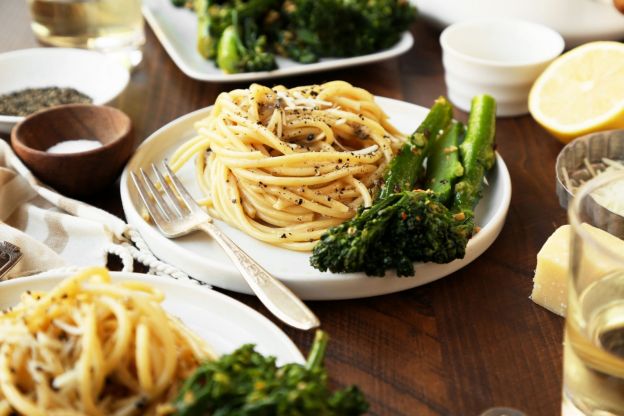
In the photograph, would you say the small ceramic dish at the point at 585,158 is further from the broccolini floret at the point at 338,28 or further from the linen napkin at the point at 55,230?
the linen napkin at the point at 55,230

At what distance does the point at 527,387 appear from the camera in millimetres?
1963

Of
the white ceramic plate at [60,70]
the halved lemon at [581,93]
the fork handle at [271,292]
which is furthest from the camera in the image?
the white ceramic plate at [60,70]

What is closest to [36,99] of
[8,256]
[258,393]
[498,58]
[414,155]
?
[8,256]

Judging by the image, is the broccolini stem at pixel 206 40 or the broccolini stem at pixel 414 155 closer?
the broccolini stem at pixel 414 155

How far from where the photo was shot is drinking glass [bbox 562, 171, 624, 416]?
Answer: 156 centimetres

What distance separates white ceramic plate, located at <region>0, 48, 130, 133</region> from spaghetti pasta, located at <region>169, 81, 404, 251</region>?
871 millimetres

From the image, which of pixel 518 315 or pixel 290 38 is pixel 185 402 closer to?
pixel 518 315

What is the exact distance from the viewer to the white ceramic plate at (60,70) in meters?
3.48

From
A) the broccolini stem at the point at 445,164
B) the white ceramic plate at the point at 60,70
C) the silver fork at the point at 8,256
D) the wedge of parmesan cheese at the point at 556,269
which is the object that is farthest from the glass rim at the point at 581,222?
the white ceramic plate at the point at 60,70

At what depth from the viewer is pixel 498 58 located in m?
3.70

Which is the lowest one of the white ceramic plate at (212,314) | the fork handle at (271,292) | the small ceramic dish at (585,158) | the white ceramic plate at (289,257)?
the small ceramic dish at (585,158)

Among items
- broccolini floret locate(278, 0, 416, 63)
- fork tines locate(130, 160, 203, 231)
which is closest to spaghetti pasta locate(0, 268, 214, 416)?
fork tines locate(130, 160, 203, 231)

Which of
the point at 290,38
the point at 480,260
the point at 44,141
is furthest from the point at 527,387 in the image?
the point at 290,38

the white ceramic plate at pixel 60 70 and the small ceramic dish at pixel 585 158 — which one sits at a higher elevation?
the white ceramic plate at pixel 60 70
